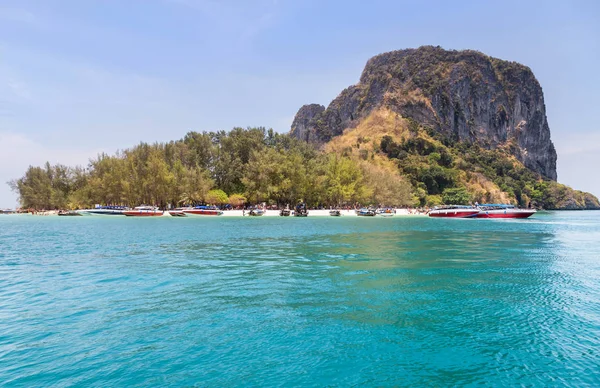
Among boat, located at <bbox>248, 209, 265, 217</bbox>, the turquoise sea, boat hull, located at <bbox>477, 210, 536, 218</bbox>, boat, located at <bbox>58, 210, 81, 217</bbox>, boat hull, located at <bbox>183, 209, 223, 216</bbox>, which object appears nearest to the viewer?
the turquoise sea

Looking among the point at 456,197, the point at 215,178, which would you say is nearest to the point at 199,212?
the point at 215,178

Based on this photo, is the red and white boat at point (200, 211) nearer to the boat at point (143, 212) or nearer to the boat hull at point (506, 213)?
the boat at point (143, 212)

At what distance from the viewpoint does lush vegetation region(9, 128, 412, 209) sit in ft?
390

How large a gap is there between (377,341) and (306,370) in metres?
3.21

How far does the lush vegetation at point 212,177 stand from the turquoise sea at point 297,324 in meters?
94.0

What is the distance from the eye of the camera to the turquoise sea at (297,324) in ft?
32.6

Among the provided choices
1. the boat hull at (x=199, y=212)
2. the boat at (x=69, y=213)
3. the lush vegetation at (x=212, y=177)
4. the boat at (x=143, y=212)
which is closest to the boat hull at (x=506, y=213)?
the lush vegetation at (x=212, y=177)

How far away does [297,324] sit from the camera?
13.5m

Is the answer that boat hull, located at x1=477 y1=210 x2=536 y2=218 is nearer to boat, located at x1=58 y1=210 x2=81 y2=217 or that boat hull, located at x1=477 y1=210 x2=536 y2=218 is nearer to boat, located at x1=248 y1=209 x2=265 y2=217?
boat, located at x1=248 y1=209 x2=265 y2=217

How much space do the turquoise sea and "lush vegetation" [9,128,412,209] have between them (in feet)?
308

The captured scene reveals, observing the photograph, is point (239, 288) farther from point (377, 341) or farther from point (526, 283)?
point (526, 283)

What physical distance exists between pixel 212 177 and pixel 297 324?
122m

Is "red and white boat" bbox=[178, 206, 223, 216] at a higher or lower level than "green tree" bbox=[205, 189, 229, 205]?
lower

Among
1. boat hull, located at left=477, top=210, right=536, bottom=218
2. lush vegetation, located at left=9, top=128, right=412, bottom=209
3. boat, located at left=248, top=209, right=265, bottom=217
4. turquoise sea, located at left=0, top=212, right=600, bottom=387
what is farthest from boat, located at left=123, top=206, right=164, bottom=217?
boat hull, located at left=477, top=210, right=536, bottom=218
